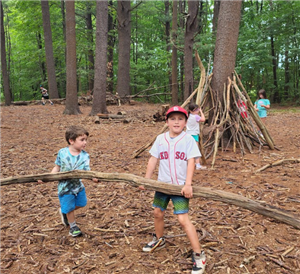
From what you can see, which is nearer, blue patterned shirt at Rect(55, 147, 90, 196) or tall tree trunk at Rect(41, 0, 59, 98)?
blue patterned shirt at Rect(55, 147, 90, 196)

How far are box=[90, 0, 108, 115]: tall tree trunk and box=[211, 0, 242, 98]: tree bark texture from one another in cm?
630

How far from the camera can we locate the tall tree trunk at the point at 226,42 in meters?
5.94

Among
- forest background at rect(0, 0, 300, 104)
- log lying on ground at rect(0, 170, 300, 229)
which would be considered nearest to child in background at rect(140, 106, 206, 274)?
log lying on ground at rect(0, 170, 300, 229)

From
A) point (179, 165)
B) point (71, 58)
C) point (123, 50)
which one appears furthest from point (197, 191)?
point (123, 50)

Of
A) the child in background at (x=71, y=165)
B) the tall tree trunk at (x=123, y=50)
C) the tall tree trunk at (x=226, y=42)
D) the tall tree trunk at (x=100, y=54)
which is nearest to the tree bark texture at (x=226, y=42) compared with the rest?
the tall tree trunk at (x=226, y=42)

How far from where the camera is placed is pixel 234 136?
584 centimetres

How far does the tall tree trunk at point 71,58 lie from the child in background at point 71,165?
9.31m

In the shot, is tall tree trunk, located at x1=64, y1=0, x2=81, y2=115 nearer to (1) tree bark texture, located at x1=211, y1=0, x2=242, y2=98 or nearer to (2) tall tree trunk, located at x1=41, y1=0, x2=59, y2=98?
(2) tall tree trunk, located at x1=41, y1=0, x2=59, y2=98

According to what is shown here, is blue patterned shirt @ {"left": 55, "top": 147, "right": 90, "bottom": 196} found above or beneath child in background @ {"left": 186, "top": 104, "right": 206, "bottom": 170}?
beneath

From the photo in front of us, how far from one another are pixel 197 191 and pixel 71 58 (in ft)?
36.2

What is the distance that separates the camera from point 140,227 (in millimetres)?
3262

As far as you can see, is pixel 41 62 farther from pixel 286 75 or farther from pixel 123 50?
pixel 286 75

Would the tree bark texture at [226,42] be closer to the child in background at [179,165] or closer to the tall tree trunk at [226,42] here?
the tall tree trunk at [226,42]

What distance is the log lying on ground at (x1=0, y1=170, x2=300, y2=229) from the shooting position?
1976 mm
